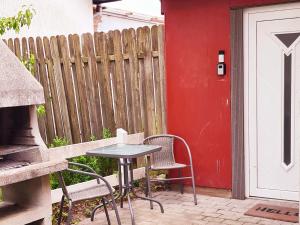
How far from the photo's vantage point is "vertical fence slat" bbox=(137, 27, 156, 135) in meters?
7.03

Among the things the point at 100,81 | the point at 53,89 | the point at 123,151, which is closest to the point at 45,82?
the point at 53,89

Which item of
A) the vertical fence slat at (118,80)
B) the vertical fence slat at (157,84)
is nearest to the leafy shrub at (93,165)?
the vertical fence slat at (118,80)

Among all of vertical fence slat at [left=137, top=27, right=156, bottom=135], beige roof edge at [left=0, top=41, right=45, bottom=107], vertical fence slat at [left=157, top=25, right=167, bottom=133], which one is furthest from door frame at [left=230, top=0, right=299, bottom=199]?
beige roof edge at [left=0, top=41, right=45, bottom=107]

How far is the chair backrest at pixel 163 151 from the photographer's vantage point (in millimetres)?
6664

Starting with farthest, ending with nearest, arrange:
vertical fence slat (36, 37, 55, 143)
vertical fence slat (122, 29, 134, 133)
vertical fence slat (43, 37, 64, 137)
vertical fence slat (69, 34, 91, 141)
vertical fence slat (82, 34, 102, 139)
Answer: vertical fence slat (36, 37, 55, 143)
vertical fence slat (43, 37, 64, 137)
vertical fence slat (69, 34, 91, 141)
vertical fence slat (82, 34, 102, 139)
vertical fence slat (122, 29, 134, 133)

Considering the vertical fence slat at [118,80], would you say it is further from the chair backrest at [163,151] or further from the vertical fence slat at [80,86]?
the chair backrest at [163,151]

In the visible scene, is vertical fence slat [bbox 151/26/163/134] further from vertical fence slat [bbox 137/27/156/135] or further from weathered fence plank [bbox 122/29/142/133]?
weathered fence plank [bbox 122/29/142/133]

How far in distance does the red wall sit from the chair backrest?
0.26 m

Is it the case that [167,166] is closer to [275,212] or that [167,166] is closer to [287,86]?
[275,212]

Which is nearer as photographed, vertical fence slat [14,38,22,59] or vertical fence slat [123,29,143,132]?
vertical fence slat [123,29,143,132]

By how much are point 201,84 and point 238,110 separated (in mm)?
708

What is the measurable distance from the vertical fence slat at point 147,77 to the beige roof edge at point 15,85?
10.6 feet

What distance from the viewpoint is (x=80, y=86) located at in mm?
7840

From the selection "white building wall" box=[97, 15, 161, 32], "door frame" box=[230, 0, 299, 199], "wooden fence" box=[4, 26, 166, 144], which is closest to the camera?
"door frame" box=[230, 0, 299, 199]
